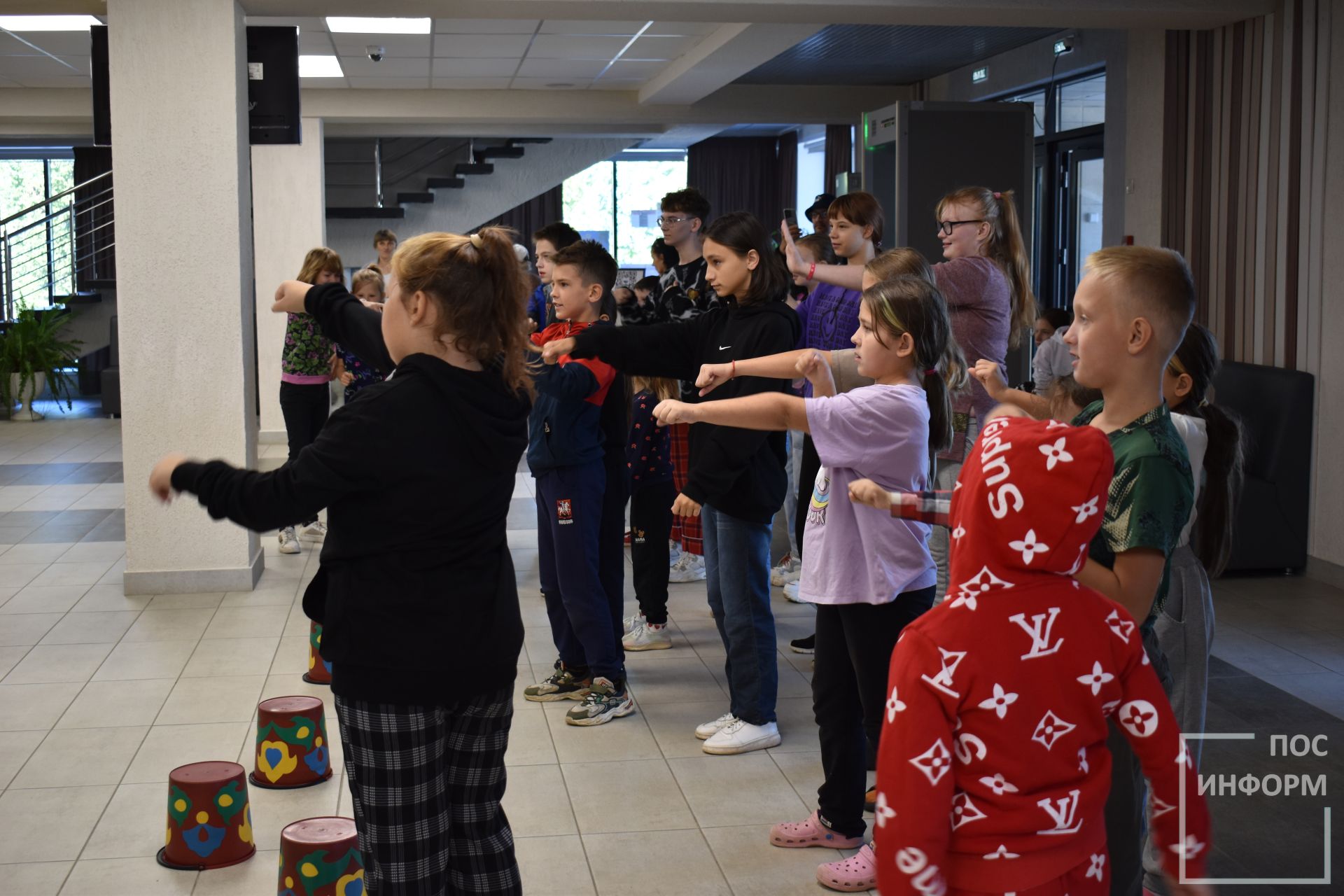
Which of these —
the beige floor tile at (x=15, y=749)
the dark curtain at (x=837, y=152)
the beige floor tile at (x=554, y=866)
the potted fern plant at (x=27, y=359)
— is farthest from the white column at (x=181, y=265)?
the dark curtain at (x=837, y=152)

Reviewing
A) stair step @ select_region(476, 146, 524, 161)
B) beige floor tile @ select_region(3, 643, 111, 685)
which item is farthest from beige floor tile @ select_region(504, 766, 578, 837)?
stair step @ select_region(476, 146, 524, 161)

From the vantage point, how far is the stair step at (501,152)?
562 inches

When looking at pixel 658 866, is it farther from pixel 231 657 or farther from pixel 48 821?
pixel 231 657

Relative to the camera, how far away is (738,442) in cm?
322

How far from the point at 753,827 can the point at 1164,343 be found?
1.76 m

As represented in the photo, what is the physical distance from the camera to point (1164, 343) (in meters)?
1.82

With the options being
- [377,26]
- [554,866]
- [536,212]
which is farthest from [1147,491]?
[536,212]

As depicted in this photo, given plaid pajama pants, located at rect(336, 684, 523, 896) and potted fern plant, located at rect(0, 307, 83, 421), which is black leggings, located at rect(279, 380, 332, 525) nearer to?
plaid pajama pants, located at rect(336, 684, 523, 896)

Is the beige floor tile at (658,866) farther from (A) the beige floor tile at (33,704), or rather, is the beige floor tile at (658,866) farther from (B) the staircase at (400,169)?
(B) the staircase at (400,169)

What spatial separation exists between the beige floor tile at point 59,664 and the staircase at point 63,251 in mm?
8773

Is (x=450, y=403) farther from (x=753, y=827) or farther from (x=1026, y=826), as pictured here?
(x=753, y=827)

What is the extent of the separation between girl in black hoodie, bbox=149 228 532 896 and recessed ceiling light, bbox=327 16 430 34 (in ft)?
20.7

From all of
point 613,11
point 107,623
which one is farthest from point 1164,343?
point 613,11

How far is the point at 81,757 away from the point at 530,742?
1.30 metres
